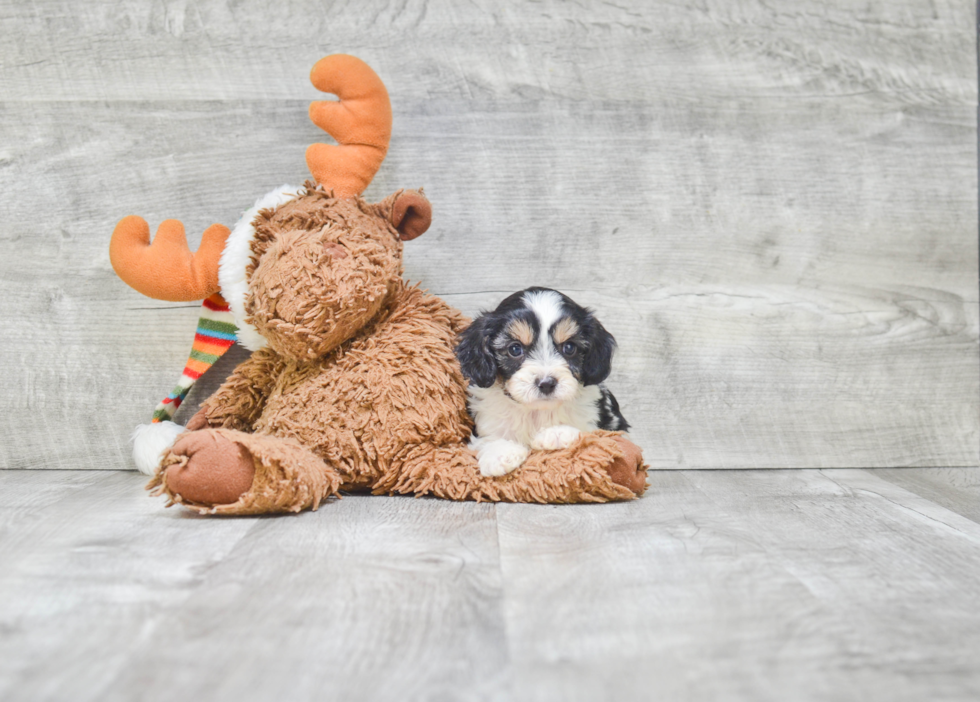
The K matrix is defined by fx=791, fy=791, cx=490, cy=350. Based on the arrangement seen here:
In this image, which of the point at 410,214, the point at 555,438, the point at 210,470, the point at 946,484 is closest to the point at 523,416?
the point at 555,438

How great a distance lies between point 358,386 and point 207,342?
17.7 inches

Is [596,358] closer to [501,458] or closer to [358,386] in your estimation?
[501,458]

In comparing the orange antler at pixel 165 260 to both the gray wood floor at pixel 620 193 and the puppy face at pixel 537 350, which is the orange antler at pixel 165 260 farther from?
the puppy face at pixel 537 350

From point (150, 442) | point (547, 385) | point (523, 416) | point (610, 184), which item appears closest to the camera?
point (547, 385)

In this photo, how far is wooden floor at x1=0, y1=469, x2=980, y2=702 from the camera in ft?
2.62

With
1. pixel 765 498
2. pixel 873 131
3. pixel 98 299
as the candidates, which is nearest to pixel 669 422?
pixel 765 498

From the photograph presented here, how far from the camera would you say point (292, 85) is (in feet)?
6.16

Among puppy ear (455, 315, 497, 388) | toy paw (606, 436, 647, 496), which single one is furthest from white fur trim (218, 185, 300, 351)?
toy paw (606, 436, 647, 496)

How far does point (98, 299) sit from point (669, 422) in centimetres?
143

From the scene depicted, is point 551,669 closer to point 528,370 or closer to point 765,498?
point 528,370

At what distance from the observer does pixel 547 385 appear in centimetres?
148

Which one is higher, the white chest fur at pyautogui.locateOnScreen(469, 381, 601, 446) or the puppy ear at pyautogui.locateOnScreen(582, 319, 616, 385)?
the puppy ear at pyautogui.locateOnScreen(582, 319, 616, 385)

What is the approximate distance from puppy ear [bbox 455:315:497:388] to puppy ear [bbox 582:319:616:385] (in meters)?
0.18

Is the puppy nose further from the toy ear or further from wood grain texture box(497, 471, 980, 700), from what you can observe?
the toy ear
